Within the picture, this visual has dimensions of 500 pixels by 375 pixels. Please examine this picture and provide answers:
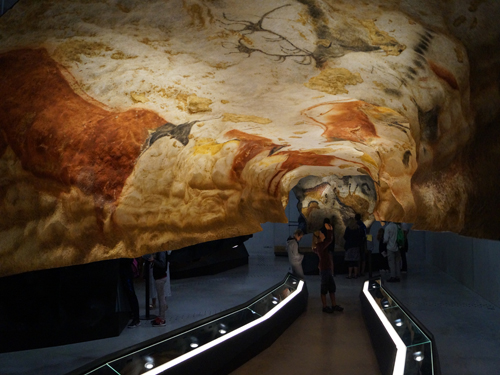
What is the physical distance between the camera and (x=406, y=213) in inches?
234

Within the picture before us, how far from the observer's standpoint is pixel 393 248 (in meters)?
12.6

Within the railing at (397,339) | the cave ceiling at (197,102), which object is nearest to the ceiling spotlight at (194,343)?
the cave ceiling at (197,102)

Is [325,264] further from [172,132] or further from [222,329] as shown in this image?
[172,132]

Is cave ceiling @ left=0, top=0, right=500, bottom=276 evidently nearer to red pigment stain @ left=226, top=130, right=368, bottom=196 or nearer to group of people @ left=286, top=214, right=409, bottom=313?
red pigment stain @ left=226, top=130, right=368, bottom=196

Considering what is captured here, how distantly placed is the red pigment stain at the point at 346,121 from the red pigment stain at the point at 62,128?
2246 mm

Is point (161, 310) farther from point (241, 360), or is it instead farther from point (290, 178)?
point (290, 178)

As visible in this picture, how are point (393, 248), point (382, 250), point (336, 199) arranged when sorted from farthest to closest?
point (336, 199)
point (382, 250)
point (393, 248)

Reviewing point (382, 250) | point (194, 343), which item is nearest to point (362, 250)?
point (382, 250)

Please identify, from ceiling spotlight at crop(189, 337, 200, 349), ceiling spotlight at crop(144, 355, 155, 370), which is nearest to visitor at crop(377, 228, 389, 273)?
ceiling spotlight at crop(189, 337, 200, 349)

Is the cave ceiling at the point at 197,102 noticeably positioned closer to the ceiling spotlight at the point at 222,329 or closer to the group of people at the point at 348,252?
the ceiling spotlight at the point at 222,329

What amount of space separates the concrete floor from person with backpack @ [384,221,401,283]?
50cm

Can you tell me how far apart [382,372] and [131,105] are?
510cm

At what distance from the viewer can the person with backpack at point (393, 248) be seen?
12.4 meters

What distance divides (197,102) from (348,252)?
1013 centimetres
